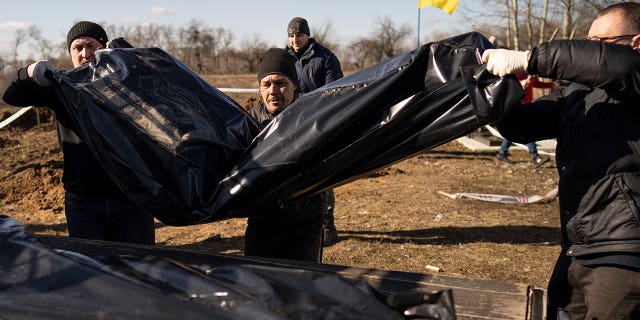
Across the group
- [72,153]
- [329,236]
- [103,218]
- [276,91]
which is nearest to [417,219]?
[329,236]

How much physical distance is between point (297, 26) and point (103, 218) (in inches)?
144

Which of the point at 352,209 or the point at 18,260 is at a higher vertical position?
the point at 18,260

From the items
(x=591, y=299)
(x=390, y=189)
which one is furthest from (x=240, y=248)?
(x=591, y=299)

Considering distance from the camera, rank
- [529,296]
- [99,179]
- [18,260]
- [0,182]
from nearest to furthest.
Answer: [18,260] → [529,296] → [99,179] → [0,182]

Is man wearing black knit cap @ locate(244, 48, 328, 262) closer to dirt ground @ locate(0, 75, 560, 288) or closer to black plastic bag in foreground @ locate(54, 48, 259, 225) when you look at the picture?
black plastic bag in foreground @ locate(54, 48, 259, 225)

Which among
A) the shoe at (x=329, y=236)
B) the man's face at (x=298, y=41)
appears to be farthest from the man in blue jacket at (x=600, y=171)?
the man's face at (x=298, y=41)

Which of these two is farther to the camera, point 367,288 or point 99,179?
point 99,179

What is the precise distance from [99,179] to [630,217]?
249 centimetres

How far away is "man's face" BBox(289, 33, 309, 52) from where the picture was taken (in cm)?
640

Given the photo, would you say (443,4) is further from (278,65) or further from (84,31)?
(84,31)

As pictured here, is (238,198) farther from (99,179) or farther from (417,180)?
(417,180)

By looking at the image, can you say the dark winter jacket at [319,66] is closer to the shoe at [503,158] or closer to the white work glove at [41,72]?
the white work glove at [41,72]

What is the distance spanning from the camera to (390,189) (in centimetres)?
854

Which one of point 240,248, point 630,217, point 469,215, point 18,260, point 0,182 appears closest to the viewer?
point 18,260
